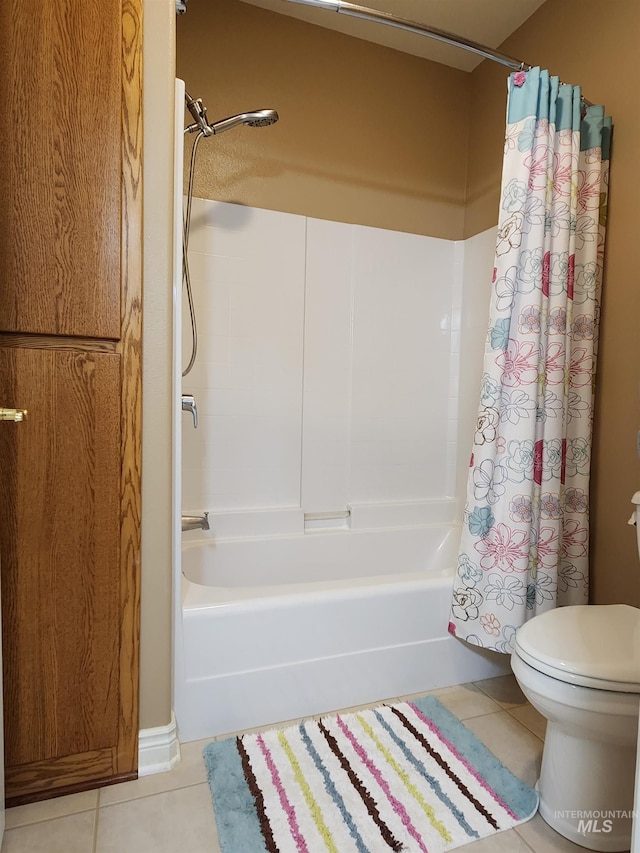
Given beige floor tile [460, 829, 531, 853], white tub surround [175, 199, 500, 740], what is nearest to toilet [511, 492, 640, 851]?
Result: beige floor tile [460, 829, 531, 853]

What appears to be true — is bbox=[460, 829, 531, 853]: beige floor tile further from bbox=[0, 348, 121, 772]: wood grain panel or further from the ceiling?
the ceiling

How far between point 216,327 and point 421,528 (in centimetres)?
136

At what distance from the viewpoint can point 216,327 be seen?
220 centimetres

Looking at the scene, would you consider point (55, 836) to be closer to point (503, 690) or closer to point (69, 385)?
point (69, 385)

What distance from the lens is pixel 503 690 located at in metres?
Result: 1.82

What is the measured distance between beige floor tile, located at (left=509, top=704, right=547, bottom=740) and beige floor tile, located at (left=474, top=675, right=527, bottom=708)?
0.03 meters

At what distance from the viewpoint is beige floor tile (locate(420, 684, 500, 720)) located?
1.69 m

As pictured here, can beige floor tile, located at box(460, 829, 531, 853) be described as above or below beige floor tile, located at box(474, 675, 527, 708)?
below

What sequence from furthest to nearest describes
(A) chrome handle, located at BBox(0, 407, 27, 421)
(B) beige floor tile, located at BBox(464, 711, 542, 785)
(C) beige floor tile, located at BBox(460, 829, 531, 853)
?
(B) beige floor tile, located at BBox(464, 711, 542, 785), (C) beige floor tile, located at BBox(460, 829, 531, 853), (A) chrome handle, located at BBox(0, 407, 27, 421)

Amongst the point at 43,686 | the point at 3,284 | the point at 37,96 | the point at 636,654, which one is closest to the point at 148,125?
the point at 37,96

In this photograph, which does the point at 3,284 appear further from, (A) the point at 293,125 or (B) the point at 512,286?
(A) the point at 293,125

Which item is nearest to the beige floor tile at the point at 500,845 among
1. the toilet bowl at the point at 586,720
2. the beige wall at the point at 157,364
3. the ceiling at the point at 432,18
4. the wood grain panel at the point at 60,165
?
the toilet bowl at the point at 586,720

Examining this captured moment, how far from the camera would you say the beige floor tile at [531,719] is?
A: 1.61 metres

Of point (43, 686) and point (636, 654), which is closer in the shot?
point (636, 654)
